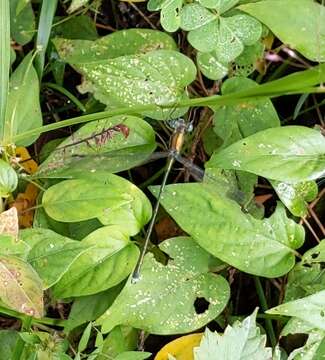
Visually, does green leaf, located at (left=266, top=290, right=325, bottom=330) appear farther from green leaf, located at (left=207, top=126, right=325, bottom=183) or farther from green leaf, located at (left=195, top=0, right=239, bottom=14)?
green leaf, located at (left=195, top=0, right=239, bottom=14)

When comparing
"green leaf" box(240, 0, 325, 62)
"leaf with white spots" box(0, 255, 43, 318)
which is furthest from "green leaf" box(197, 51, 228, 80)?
"leaf with white spots" box(0, 255, 43, 318)

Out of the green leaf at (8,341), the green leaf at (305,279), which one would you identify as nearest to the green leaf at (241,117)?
the green leaf at (305,279)

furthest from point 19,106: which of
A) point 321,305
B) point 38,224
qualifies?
point 321,305

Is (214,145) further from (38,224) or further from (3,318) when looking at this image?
(3,318)

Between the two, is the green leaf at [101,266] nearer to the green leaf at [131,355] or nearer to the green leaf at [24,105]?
the green leaf at [131,355]

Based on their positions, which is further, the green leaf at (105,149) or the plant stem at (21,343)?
the green leaf at (105,149)

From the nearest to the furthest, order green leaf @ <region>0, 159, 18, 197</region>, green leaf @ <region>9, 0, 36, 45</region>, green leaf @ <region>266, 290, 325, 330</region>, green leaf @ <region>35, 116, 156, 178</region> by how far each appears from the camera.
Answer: green leaf @ <region>266, 290, 325, 330</region>
green leaf @ <region>0, 159, 18, 197</region>
green leaf @ <region>35, 116, 156, 178</region>
green leaf @ <region>9, 0, 36, 45</region>
